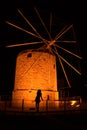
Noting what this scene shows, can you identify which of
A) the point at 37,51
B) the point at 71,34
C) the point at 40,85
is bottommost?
the point at 40,85

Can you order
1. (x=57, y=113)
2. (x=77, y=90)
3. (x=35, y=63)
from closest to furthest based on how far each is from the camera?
(x=57, y=113) < (x=35, y=63) < (x=77, y=90)

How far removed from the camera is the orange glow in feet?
66.5

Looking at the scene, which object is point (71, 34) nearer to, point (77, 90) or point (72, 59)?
point (72, 59)

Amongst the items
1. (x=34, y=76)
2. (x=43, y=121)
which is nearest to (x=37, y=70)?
(x=34, y=76)

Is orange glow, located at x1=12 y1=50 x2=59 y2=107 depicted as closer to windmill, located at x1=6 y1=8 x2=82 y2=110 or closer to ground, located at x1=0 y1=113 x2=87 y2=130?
Answer: windmill, located at x1=6 y1=8 x2=82 y2=110

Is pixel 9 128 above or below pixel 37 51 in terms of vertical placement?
below

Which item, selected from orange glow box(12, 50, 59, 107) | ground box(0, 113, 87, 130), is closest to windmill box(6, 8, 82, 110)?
orange glow box(12, 50, 59, 107)

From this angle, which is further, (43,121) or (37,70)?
(37,70)

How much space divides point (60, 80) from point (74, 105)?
1746 cm

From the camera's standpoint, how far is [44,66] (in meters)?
20.9

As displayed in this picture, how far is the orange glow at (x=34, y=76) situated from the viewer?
66.5 feet

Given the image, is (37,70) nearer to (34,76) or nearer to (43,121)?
(34,76)

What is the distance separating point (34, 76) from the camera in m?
20.4

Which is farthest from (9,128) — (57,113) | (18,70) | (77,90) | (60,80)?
(77,90)
